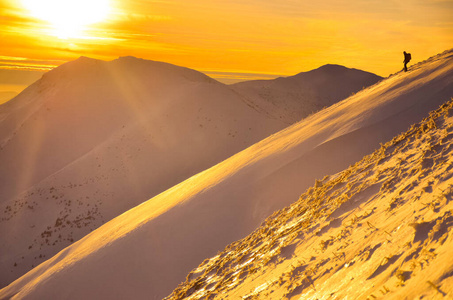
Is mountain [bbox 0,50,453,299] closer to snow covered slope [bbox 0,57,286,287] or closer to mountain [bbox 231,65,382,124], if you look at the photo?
snow covered slope [bbox 0,57,286,287]

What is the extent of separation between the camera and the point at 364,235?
438 centimetres

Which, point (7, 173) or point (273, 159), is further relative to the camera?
point (7, 173)

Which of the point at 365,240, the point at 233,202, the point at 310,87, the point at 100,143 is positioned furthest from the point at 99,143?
the point at 310,87

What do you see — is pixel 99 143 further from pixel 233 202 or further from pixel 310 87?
pixel 310 87

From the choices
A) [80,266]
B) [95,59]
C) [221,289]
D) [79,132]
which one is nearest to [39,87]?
[95,59]

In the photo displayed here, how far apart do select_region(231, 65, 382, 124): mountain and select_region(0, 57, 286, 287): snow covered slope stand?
28.7 meters

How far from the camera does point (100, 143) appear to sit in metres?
33.2

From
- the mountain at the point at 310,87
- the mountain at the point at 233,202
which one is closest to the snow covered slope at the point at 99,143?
the mountain at the point at 233,202

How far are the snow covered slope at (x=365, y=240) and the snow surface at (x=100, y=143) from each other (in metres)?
17.1

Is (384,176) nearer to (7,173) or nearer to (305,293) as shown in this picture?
(305,293)

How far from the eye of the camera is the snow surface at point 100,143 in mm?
22875

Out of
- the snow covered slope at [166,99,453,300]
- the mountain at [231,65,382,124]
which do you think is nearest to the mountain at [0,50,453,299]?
the snow covered slope at [166,99,453,300]

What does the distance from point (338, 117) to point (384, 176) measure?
219 inches

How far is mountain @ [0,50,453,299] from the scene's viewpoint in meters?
9.01
